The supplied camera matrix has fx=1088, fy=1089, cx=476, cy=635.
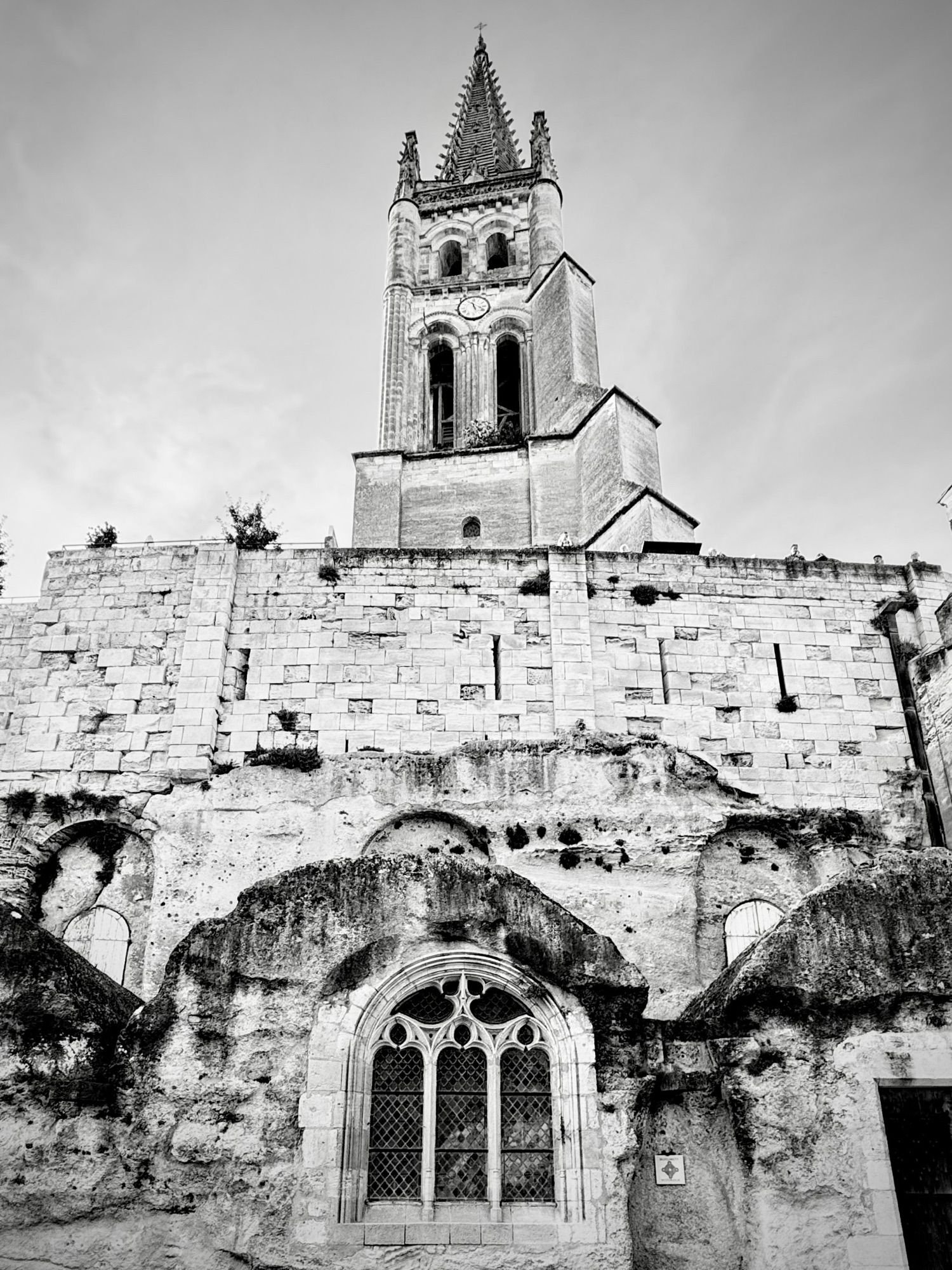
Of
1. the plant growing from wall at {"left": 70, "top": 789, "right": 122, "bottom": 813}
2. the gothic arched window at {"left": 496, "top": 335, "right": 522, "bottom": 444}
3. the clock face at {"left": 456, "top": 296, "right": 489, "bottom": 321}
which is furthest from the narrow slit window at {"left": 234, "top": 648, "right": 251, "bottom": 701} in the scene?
the clock face at {"left": 456, "top": 296, "right": 489, "bottom": 321}

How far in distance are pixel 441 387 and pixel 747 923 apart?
90.6ft

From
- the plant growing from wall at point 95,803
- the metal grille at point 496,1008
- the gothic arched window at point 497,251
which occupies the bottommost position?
the metal grille at point 496,1008

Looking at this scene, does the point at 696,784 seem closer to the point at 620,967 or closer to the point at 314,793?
the point at 314,793

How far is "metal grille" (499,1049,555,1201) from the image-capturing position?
831 cm

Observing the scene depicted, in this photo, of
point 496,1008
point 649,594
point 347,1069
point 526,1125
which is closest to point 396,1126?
point 347,1069

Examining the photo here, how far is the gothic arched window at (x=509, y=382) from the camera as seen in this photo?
1443 inches

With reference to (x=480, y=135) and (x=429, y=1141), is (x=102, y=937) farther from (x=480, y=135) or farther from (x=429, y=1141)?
(x=480, y=135)

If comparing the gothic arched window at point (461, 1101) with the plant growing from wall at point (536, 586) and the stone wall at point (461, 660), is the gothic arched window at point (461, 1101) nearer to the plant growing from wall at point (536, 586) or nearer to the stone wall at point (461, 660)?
the stone wall at point (461, 660)

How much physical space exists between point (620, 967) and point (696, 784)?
6.23 m

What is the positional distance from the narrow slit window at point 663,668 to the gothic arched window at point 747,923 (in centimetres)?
305

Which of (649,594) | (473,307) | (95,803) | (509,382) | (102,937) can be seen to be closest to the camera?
(102,937)

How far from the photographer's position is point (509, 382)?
124 ft

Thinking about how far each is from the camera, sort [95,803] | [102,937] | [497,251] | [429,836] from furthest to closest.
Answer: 1. [497,251]
2. [95,803]
3. [429,836]
4. [102,937]

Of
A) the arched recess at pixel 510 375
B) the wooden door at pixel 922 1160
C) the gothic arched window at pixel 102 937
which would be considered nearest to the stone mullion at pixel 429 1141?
the wooden door at pixel 922 1160
